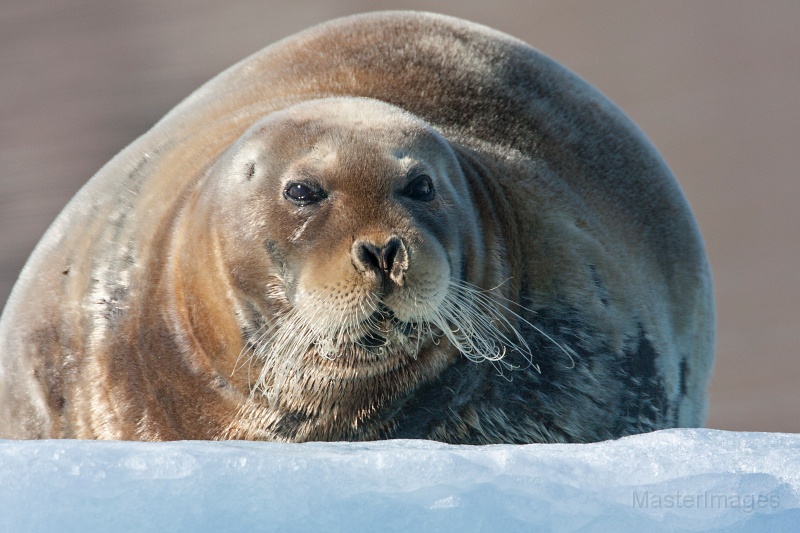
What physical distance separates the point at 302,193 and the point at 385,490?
44.3 inches

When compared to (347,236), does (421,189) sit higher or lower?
higher

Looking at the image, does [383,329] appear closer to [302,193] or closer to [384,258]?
[384,258]

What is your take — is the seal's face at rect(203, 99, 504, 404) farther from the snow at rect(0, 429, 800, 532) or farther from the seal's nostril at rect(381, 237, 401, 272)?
the snow at rect(0, 429, 800, 532)

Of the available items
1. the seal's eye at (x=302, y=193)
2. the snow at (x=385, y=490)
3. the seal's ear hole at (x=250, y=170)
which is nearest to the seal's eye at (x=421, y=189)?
the seal's eye at (x=302, y=193)

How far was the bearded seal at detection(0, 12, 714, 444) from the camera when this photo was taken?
2.99 m

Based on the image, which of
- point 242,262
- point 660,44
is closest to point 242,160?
point 242,262

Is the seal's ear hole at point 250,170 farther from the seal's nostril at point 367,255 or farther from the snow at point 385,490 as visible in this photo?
the snow at point 385,490

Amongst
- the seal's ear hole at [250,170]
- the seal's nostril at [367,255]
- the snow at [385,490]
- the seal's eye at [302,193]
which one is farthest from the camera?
the seal's ear hole at [250,170]

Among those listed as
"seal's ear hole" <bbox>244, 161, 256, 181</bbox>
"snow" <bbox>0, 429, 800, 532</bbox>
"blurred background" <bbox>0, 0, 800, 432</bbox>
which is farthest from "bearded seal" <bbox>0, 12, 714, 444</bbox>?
"blurred background" <bbox>0, 0, 800, 432</bbox>

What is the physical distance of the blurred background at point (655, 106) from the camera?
8.67 m

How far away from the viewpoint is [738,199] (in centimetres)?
922

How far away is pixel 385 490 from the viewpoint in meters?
2.04

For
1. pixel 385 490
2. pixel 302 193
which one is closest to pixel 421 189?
pixel 302 193

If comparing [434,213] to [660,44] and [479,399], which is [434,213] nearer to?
[479,399]
